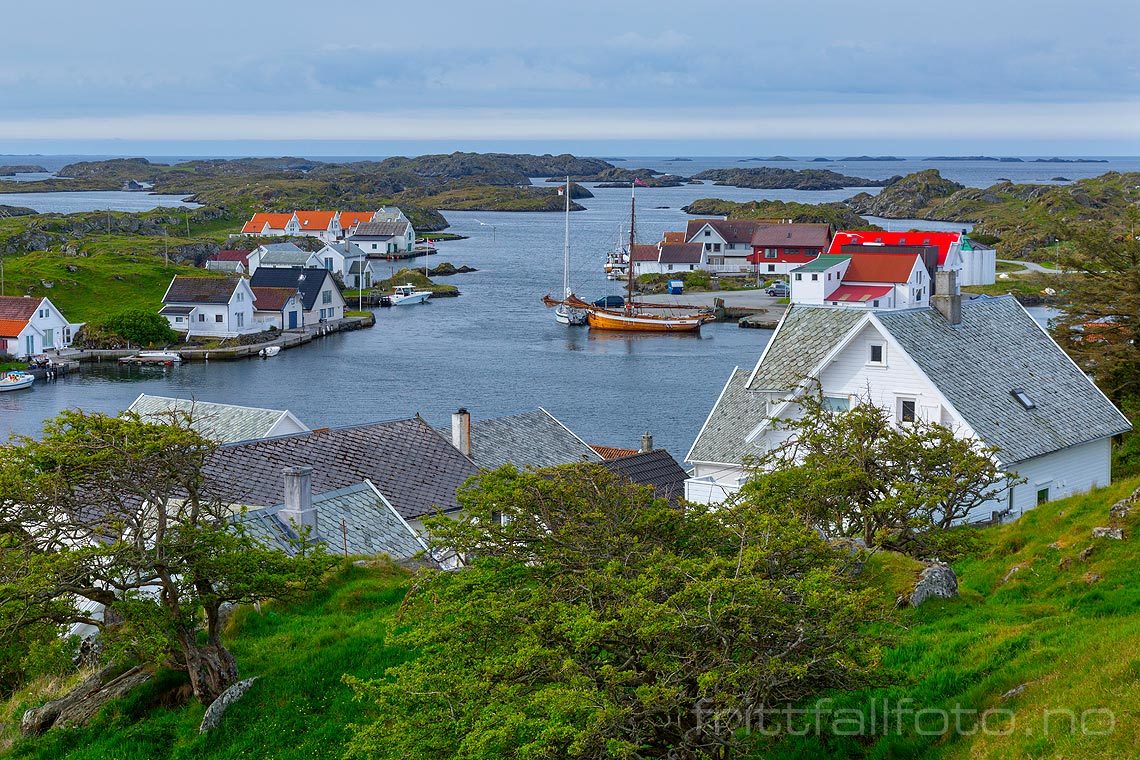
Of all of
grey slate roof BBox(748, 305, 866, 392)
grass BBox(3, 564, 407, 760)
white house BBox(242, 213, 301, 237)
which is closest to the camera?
grass BBox(3, 564, 407, 760)

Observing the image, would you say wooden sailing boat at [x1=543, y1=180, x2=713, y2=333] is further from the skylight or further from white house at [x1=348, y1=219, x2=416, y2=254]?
the skylight

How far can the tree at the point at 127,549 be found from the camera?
1258 centimetres

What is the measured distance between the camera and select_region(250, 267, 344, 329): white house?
95188mm

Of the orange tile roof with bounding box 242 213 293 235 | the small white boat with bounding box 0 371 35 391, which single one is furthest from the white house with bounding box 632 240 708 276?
the small white boat with bounding box 0 371 35 391

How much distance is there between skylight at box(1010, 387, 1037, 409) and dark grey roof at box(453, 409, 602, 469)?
32.0 feet

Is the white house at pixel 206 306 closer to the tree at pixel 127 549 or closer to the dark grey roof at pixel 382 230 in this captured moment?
the dark grey roof at pixel 382 230

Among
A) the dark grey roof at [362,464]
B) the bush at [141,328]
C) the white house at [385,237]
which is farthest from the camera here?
the white house at [385,237]

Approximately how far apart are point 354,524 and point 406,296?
89.8m

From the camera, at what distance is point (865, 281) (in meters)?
88.7

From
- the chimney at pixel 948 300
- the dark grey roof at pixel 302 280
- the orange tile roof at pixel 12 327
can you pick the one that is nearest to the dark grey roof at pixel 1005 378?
the chimney at pixel 948 300

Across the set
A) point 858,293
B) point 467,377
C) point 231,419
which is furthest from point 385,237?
point 231,419

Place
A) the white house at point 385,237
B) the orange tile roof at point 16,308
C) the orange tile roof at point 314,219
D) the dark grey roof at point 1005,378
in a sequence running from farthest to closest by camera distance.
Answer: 1. the orange tile roof at point 314,219
2. the white house at point 385,237
3. the orange tile roof at point 16,308
4. the dark grey roof at point 1005,378

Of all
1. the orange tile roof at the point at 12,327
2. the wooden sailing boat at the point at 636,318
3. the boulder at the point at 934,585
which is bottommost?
the wooden sailing boat at the point at 636,318

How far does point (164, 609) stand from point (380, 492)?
11241mm
